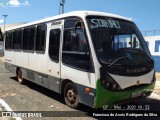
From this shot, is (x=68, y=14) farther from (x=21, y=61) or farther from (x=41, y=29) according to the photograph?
(x=21, y=61)

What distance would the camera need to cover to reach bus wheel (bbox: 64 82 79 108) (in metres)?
8.09

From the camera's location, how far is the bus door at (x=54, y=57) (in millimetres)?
8914

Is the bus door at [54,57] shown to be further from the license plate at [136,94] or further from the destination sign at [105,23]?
the license plate at [136,94]

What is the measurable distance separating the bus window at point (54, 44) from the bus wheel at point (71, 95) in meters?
1.02

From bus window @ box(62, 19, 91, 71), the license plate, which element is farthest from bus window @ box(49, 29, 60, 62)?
the license plate

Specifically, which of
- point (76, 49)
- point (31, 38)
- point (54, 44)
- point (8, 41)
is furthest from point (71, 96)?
point (8, 41)

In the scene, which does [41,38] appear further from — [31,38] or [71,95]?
[71,95]

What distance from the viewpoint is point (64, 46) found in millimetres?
8516

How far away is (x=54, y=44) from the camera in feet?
30.2

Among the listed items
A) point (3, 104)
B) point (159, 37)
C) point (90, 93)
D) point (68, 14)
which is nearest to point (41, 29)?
point (68, 14)

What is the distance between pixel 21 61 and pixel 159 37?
12.4 m

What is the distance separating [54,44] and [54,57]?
43 centimetres

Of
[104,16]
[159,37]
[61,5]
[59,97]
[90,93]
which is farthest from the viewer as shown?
[61,5]

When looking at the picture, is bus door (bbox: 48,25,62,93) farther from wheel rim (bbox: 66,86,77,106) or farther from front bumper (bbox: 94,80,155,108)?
front bumper (bbox: 94,80,155,108)
